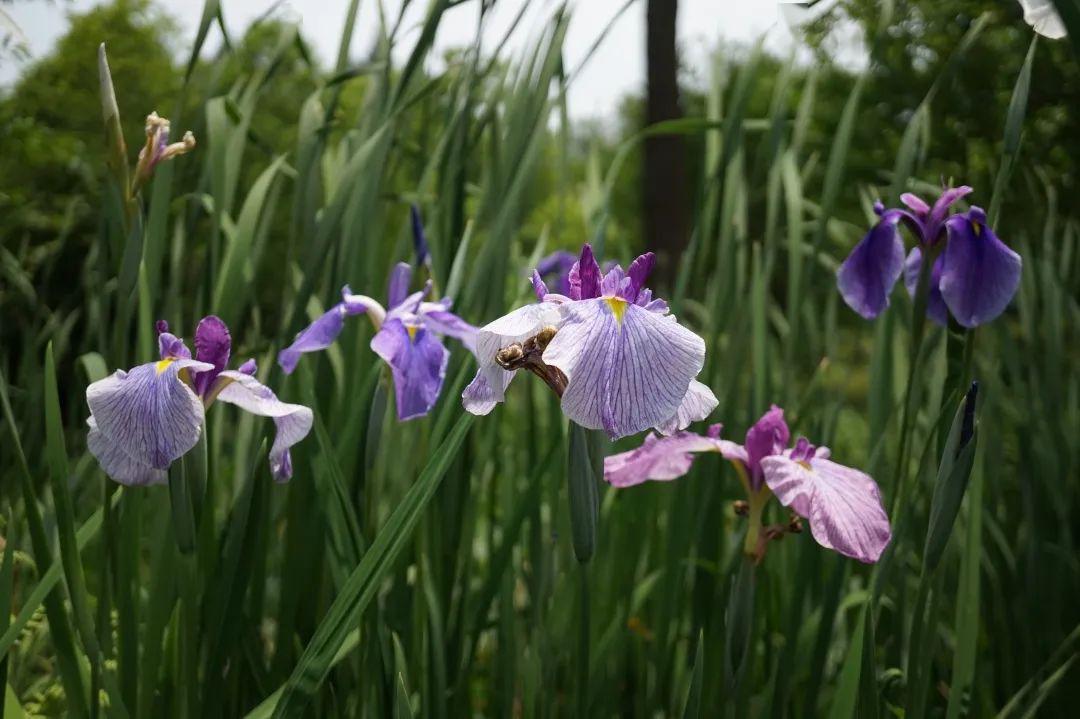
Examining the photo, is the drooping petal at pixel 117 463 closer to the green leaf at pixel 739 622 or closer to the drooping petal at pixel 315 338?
the drooping petal at pixel 315 338

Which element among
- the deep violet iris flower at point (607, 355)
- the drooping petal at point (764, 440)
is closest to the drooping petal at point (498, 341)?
the deep violet iris flower at point (607, 355)

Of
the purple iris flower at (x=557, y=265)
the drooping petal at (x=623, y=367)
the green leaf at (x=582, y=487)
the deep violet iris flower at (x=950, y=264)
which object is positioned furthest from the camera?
the purple iris flower at (x=557, y=265)

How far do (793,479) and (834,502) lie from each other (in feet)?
0.18

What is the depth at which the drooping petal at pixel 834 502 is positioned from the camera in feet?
3.42

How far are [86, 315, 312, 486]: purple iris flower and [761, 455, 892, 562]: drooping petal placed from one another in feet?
1.89

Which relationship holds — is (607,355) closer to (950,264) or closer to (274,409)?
(274,409)

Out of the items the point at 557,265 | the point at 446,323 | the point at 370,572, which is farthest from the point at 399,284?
the point at 557,265

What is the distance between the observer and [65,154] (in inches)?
122

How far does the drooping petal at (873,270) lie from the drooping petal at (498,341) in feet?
2.37

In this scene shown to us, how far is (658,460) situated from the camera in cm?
123

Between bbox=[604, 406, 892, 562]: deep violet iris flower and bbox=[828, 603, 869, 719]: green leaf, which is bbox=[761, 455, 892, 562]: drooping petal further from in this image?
bbox=[828, 603, 869, 719]: green leaf

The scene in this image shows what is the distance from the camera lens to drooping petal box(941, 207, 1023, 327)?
4.28ft

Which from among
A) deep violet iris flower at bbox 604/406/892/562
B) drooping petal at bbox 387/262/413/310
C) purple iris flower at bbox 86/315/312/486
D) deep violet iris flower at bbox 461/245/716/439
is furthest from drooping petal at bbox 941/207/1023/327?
purple iris flower at bbox 86/315/312/486

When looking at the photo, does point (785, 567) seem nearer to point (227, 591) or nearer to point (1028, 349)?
point (1028, 349)
